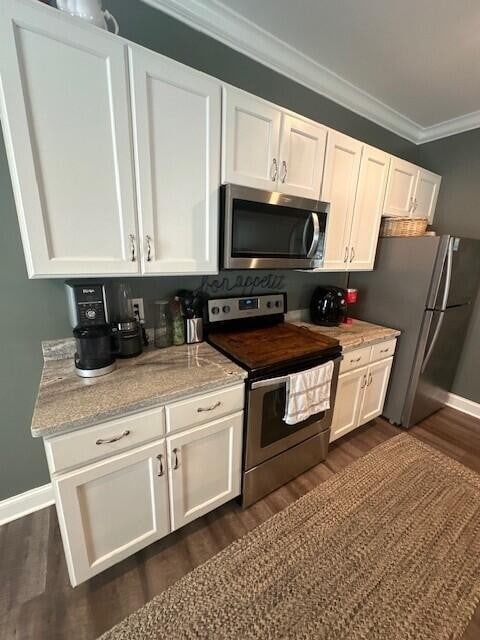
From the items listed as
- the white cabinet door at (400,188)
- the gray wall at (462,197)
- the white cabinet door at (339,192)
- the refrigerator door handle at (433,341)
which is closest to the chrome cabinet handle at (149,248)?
the white cabinet door at (339,192)

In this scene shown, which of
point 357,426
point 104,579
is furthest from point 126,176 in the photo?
point 357,426

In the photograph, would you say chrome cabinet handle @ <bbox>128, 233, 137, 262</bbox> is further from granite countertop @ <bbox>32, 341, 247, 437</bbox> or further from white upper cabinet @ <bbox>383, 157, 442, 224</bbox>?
white upper cabinet @ <bbox>383, 157, 442, 224</bbox>

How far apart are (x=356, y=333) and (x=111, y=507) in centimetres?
184

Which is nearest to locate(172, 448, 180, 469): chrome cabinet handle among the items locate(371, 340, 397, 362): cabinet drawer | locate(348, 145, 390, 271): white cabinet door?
locate(371, 340, 397, 362): cabinet drawer

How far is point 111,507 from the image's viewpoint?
114cm

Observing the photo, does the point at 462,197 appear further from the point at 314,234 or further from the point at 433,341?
the point at 314,234

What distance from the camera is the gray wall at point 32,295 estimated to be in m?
1.30

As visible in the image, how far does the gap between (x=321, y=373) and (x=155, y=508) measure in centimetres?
111

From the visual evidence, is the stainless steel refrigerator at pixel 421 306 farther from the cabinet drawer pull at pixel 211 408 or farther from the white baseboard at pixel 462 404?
the cabinet drawer pull at pixel 211 408

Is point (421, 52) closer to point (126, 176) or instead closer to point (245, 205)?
point (245, 205)

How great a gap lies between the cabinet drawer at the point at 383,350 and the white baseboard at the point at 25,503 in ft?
7.84

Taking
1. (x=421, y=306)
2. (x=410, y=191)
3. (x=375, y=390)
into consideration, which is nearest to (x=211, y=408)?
(x=375, y=390)

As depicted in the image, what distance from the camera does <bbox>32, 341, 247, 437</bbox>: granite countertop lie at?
0.98 m

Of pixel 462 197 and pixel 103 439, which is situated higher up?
pixel 462 197
